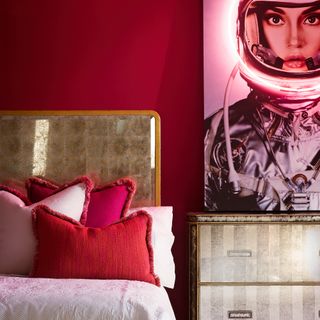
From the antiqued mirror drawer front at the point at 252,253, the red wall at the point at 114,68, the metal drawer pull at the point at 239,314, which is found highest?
the red wall at the point at 114,68

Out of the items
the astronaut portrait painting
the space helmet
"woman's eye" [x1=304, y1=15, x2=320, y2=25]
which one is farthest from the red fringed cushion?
"woman's eye" [x1=304, y1=15, x2=320, y2=25]

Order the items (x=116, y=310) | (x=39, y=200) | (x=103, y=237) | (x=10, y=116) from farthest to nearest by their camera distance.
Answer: (x=10, y=116)
(x=39, y=200)
(x=103, y=237)
(x=116, y=310)

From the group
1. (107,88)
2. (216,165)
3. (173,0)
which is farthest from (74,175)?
(173,0)

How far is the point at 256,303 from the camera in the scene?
11.3 feet

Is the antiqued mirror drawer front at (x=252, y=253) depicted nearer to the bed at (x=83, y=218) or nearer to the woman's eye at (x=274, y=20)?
the bed at (x=83, y=218)

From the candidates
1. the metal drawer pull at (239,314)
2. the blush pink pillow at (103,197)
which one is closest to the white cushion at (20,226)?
the blush pink pillow at (103,197)

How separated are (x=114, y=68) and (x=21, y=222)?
1196 millimetres

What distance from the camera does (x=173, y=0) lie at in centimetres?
388

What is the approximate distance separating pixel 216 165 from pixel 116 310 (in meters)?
1.59

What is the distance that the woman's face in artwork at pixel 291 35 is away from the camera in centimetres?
381

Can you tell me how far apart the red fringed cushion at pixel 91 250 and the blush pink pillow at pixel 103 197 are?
32cm

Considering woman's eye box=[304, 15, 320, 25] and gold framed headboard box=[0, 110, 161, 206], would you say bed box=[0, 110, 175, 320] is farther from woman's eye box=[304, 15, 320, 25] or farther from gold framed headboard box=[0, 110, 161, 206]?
woman's eye box=[304, 15, 320, 25]

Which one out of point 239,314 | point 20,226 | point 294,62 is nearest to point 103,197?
point 20,226

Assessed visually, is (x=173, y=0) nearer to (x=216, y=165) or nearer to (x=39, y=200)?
(x=216, y=165)
